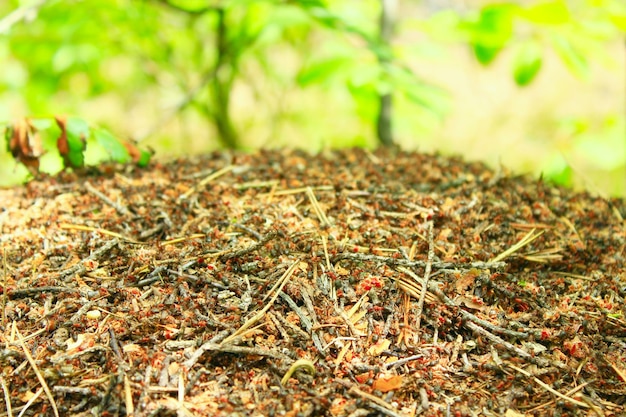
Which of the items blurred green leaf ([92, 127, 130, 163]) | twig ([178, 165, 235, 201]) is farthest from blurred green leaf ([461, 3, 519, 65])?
blurred green leaf ([92, 127, 130, 163])

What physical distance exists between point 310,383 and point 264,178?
101 centimetres

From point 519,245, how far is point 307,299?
30.7 inches

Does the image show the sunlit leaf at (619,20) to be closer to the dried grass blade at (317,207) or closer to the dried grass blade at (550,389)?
the dried grass blade at (317,207)

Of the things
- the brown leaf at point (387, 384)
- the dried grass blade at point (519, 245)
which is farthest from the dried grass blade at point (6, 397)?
the dried grass blade at point (519, 245)

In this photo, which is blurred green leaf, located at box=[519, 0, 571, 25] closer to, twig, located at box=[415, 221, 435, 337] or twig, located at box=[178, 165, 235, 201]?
twig, located at box=[415, 221, 435, 337]

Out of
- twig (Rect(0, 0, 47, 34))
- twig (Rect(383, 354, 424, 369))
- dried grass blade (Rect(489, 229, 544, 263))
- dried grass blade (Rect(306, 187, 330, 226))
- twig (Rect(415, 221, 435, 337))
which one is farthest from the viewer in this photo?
twig (Rect(0, 0, 47, 34))

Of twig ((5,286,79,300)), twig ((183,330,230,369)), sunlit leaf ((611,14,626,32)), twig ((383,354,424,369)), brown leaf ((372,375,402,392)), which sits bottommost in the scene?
brown leaf ((372,375,402,392))

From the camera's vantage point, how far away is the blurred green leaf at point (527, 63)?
2.11 meters

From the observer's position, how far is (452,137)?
5.30 metres

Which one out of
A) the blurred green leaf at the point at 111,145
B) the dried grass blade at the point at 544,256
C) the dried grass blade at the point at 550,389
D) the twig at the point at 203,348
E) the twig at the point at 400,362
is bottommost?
the dried grass blade at the point at 550,389

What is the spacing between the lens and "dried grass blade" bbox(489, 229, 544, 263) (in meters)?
1.46

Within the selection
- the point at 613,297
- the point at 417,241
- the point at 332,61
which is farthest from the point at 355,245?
the point at 332,61

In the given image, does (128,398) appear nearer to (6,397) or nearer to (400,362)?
(6,397)

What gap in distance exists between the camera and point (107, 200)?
1.70 meters
